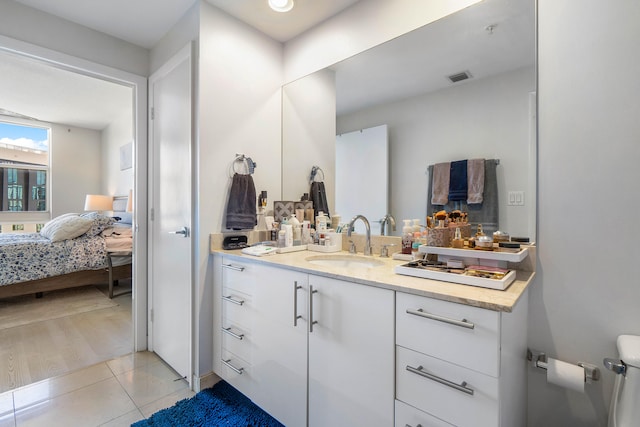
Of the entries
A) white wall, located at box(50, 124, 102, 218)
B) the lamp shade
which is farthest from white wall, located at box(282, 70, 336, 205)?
white wall, located at box(50, 124, 102, 218)

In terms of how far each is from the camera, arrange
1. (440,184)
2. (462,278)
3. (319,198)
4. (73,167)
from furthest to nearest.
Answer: (73,167) → (319,198) → (440,184) → (462,278)

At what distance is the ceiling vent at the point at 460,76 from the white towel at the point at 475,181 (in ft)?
1.38

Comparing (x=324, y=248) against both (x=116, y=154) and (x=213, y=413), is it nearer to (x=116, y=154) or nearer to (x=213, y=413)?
(x=213, y=413)

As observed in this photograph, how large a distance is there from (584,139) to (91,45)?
2.95 meters

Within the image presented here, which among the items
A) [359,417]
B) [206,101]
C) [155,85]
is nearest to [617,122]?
[359,417]

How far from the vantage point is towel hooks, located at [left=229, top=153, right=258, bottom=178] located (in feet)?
6.57

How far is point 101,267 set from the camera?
3861 millimetres

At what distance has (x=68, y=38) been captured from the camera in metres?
2.00

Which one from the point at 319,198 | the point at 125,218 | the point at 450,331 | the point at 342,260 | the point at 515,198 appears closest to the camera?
the point at 450,331

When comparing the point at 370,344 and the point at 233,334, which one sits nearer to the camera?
the point at 370,344

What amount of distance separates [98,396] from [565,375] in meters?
2.44

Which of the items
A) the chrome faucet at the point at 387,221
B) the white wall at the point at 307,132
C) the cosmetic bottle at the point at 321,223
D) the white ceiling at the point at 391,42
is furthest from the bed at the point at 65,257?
the chrome faucet at the point at 387,221

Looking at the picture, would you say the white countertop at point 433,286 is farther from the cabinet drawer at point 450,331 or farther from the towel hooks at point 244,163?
the towel hooks at point 244,163

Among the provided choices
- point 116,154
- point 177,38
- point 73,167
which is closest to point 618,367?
point 177,38
